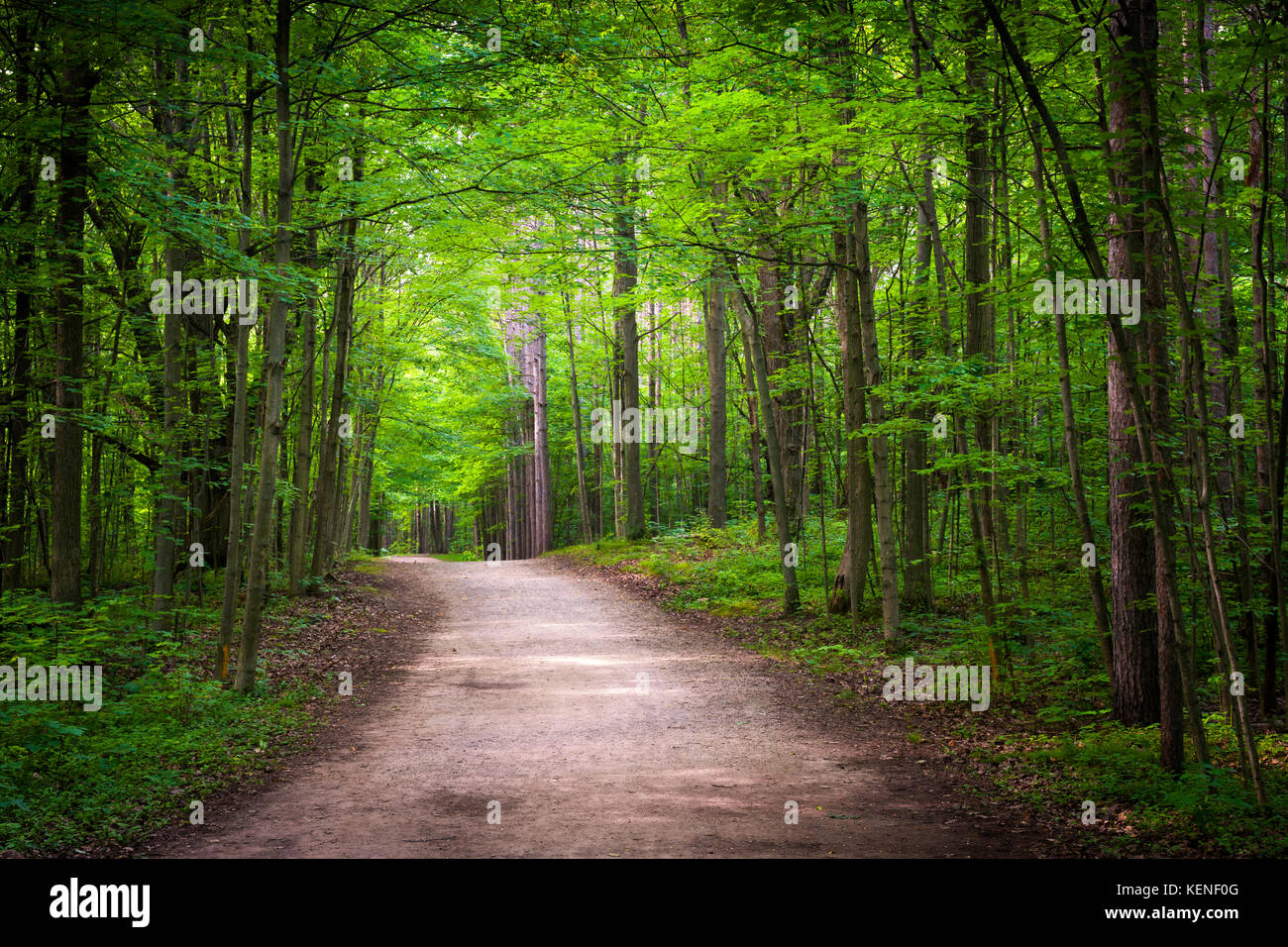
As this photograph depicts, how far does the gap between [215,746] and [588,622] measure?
800 centimetres

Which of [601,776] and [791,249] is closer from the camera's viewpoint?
[601,776]

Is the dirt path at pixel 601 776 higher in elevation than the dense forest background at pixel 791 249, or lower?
lower

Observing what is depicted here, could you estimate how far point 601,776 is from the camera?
21.8ft

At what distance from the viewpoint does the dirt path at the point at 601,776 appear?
16.9 feet

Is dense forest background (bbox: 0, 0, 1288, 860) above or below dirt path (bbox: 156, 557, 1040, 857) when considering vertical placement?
above

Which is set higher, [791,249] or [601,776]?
[791,249]

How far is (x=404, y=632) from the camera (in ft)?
46.2

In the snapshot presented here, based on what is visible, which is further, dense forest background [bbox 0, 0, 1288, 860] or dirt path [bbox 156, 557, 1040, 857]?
dense forest background [bbox 0, 0, 1288, 860]

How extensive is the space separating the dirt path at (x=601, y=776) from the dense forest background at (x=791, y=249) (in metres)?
1.81

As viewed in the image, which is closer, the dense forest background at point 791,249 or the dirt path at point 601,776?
the dirt path at point 601,776

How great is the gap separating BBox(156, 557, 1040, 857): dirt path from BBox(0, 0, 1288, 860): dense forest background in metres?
1.81

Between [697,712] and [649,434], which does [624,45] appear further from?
[649,434]

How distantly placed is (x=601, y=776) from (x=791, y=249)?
9.50 metres

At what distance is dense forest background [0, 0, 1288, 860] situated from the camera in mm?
5918
